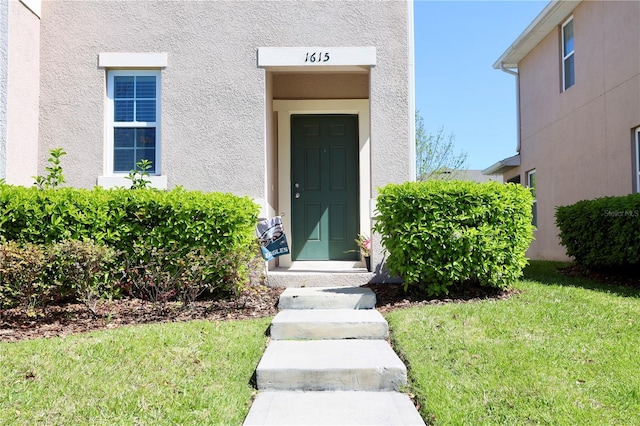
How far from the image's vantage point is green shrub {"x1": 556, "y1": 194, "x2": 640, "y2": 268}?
25.5 feet

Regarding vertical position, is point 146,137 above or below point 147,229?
above

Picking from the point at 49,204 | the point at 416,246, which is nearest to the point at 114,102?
the point at 49,204

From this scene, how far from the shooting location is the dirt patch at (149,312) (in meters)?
5.53

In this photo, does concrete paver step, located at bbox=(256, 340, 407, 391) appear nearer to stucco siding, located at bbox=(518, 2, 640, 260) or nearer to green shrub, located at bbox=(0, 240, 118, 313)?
green shrub, located at bbox=(0, 240, 118, 313)

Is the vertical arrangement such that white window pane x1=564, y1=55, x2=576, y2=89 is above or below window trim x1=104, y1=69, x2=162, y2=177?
above

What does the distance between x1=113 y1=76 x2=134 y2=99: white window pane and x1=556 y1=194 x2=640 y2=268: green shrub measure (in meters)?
7.28

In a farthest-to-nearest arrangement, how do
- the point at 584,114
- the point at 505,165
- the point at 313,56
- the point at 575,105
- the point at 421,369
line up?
1. the point at 505,165
2. the point at 575,105
3. the point at 584,114
4. the point at 313,56
5. the point at 421,369

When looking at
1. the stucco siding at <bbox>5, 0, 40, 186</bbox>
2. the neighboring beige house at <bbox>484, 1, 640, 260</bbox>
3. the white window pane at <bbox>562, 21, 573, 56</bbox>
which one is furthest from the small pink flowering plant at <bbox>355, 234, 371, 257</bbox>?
the white window pane at <bbox>562, 21, 573, 56</bbox>

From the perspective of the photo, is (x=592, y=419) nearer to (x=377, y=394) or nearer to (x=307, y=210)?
(x=377, y=394)

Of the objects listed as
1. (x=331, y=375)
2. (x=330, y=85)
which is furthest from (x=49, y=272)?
(x=330, y=85)

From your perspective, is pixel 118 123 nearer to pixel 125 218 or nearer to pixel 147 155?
pixel 147 155

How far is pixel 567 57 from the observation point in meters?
12.3

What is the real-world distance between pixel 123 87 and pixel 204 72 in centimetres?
119

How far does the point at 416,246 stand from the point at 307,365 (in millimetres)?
2444
